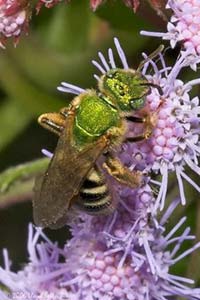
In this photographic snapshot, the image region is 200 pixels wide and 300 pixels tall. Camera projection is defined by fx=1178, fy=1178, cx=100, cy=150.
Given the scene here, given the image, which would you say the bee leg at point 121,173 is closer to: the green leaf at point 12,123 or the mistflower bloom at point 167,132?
the mistflower bloom at point 167,132

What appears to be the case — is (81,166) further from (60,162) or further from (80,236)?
(80,236)

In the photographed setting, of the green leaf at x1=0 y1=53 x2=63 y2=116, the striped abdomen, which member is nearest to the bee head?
the striped abdomen

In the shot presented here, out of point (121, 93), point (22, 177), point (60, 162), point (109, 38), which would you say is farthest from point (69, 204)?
point (109, 38)

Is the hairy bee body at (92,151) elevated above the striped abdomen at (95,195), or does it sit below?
above

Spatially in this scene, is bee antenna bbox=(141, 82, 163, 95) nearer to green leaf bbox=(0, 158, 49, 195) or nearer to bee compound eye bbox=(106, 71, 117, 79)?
bee compound eye bbox=(106, 71, 117, 79)

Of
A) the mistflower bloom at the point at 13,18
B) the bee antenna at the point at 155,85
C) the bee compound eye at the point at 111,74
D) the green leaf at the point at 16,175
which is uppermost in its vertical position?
the mistflower bloom at the point at 13,18

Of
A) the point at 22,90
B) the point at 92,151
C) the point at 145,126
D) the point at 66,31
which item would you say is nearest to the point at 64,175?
the point at 92,151

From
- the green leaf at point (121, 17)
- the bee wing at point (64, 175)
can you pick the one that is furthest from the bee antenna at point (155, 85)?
the green leaf at point (121, 17)
